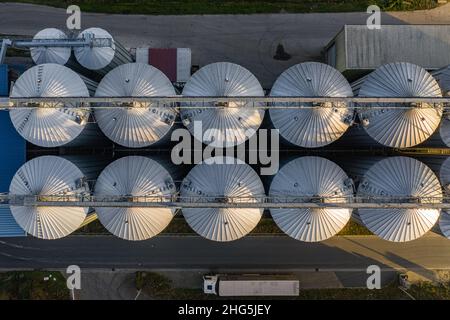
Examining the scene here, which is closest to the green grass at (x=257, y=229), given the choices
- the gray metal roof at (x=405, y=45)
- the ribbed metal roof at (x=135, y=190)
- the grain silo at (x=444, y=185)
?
the grain silo at (x=444, y=185)

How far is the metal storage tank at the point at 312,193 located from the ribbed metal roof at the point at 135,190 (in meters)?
6.99

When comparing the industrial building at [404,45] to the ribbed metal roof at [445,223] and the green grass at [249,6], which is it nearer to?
the green grass at [249,6]

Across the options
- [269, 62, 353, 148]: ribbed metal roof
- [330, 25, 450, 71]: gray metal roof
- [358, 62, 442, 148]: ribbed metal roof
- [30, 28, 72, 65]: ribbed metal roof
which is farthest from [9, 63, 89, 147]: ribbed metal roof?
[330, 25, 450, 71]: gray metal roof

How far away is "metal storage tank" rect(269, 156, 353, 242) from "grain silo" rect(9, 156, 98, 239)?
1227cm

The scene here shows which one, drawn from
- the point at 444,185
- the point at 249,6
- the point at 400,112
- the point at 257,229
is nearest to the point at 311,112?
the point at 400,112

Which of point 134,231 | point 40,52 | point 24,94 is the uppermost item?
point 40,52

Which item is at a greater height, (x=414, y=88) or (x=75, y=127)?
(x=414, y=88)

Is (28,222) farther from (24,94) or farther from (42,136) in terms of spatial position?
(24,94)

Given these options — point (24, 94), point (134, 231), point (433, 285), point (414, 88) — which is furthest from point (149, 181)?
point (433, 285)

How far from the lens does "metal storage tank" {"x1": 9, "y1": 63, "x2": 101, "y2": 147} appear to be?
2223 cm

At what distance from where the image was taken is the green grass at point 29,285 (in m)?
30.3

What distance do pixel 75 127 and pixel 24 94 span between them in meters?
3.79

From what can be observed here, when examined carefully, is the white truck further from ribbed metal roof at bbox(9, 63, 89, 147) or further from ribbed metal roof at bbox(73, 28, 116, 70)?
ribbed metal roof at bbox(73, 28, 116, 70)

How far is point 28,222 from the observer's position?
885 inches
